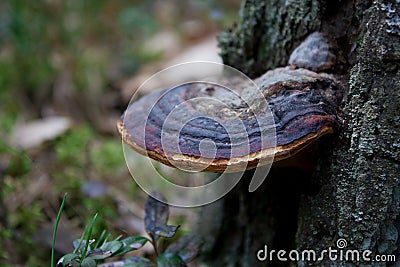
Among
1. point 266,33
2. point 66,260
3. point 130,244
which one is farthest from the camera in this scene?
point 266,33

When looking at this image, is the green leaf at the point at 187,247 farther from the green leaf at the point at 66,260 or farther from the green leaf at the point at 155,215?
the green leaf at the point at 66,260

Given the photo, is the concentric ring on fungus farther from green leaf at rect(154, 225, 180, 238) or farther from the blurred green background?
the blurred green background

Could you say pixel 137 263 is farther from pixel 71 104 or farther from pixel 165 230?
pixel 71 104

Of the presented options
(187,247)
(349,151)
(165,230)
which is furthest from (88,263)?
(349,151)

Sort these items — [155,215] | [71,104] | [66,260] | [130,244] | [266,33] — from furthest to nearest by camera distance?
[71,104] → [266,33] → [155,215] → [130,244] → [66,260]

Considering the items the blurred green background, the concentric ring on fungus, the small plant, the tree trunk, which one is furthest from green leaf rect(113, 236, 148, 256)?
the tree trunk

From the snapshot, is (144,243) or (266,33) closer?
(144,243)
